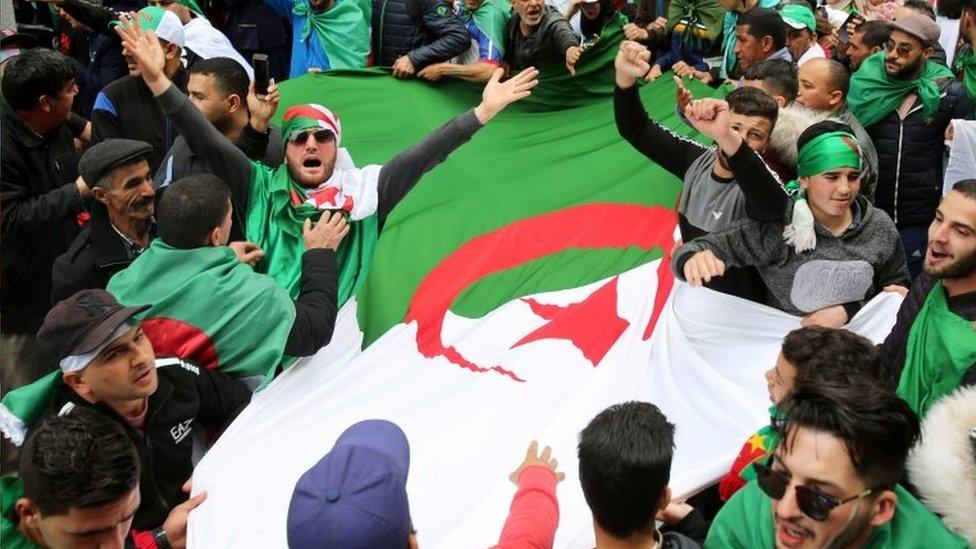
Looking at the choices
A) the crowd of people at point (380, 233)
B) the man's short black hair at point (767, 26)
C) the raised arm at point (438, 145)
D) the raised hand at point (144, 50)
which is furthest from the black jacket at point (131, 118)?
the man's short black hair at point (767, 26)

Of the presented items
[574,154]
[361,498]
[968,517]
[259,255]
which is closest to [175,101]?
[259,255]

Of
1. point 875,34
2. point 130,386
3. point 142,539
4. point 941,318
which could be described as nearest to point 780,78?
point 875,34

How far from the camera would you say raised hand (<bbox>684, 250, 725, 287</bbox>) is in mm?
3643

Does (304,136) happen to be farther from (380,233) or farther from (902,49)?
(902,49)

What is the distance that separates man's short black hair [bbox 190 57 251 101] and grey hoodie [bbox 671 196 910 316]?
215 cm

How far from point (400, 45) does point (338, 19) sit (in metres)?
0.42

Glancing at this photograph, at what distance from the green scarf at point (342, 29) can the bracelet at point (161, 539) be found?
412cm

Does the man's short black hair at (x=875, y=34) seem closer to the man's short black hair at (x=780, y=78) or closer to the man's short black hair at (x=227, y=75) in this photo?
the man's short black hair at (x=780, y=78)

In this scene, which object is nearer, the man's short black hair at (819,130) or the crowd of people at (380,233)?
the crowd of people at (380,233)

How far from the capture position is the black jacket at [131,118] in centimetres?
526

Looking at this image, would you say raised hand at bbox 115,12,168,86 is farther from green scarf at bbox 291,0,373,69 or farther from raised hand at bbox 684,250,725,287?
green scarf at bbox 291,0,373,69

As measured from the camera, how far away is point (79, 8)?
251 inches

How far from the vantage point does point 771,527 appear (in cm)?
238

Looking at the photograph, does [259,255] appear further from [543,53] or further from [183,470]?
[543,53]
